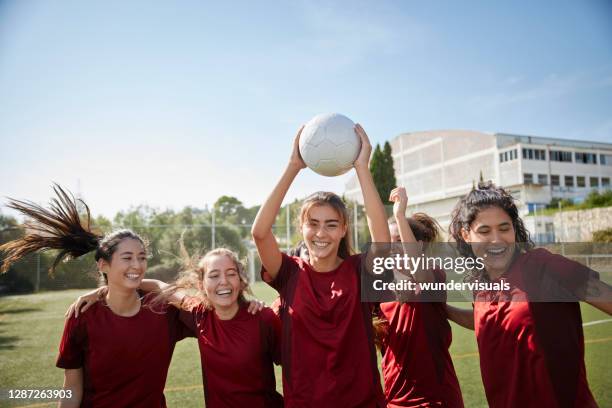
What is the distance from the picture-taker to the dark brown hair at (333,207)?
9.20 ft

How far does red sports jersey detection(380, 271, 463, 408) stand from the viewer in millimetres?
2729

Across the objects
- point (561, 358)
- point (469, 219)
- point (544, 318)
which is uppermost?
point (469, 219)

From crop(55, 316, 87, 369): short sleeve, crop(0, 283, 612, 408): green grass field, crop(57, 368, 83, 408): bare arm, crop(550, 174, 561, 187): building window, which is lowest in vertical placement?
crop(0, 283, 612, 408): green grass field

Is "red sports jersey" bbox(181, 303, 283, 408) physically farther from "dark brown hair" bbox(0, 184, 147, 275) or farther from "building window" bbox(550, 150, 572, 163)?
"building window" bbox(550, 150, 572, 163)

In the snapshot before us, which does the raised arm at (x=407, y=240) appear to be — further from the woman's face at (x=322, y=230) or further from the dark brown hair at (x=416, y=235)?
the woman's face at (x=322, y=230)

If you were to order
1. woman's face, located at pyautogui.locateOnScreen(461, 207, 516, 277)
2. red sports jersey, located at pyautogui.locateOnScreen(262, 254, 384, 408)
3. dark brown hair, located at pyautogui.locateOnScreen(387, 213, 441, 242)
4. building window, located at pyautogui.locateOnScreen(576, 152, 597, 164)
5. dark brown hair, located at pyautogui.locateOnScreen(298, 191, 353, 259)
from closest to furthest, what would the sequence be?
red sports jersey, located at pyautogui.locateOnScreen(262, 254, 384, 408), woman's face, located at pyautogui.locateOnScreen(461, 207, 516, 277), dark brown hair, located at pyautogui.locateOnScreen(298, 191, 353, 259), dark brown hair, located at pyautogui.locateOnScreen(387, 213, 441, 242), building window, located at pyautogui.locateOnScreen(576, 152, 597, 164)

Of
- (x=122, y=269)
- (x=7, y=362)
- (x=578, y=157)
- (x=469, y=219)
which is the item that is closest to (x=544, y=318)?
(x=469, y=219)

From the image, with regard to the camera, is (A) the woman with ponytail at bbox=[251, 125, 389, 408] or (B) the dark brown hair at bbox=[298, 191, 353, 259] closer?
(A) the woman with ponytail at bbox=[251, 125, 389, 408]

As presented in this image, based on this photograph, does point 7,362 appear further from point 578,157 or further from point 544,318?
point 578,157

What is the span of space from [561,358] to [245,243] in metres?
20.6

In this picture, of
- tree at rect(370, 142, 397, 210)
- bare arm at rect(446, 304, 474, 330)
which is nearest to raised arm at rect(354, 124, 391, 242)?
bare arm at rect(446, 304, 474, 330)

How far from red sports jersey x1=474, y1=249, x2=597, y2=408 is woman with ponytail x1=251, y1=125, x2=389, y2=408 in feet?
2.34

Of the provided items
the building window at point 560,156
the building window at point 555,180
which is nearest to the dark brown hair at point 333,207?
the building window at point 555,180

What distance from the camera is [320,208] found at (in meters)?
2.78
